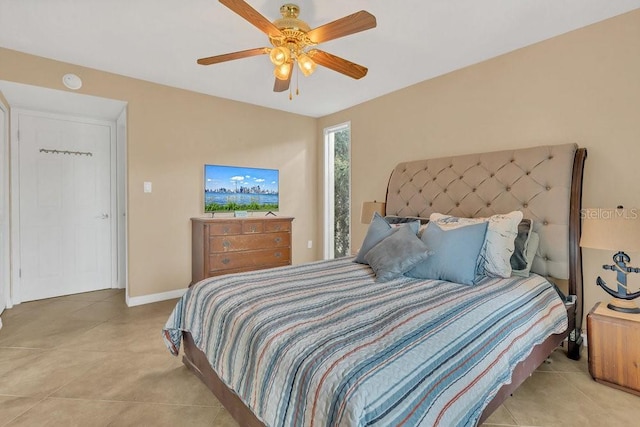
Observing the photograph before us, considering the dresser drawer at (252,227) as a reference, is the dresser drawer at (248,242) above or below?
below

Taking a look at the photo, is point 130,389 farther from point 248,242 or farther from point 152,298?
point 248,242

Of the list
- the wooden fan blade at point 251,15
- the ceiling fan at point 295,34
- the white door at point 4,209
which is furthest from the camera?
the white door at point 4,209

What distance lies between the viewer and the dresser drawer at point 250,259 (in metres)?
3.47

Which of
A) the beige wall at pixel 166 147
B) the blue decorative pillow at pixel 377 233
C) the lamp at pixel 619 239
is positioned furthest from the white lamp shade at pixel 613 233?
the beige wall at pixel 166 147

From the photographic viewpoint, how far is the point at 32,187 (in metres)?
3.51

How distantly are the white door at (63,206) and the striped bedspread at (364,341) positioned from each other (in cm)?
271

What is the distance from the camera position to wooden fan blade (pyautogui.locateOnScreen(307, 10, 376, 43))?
5.32 ft

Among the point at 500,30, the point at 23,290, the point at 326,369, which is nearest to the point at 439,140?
the point at 500,30

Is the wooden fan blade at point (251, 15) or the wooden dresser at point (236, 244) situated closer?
the wooden fan blade at point (251, 15)

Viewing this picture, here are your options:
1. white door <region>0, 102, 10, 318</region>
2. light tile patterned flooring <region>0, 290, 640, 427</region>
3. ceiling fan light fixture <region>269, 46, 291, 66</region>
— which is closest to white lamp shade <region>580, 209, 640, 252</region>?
light tile patterned flooring <region>0, 290, 640, 427</region>

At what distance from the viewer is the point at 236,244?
3.61 metres

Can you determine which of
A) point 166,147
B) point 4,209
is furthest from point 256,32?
point 4,209

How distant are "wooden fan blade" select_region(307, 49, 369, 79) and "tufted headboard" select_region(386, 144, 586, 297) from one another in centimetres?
130

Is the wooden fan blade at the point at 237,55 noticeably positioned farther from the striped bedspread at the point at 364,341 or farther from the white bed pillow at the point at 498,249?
the white bed pillow at the point at 498,249
